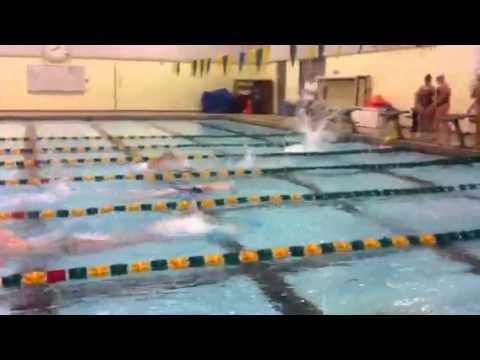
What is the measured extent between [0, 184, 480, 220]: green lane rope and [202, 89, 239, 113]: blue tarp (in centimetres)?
1232

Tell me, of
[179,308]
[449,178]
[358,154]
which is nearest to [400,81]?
[358,154]

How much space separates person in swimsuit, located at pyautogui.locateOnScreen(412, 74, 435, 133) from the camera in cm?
932

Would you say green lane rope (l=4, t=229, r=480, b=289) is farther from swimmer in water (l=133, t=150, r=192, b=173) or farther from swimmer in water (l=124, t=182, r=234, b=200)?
swimmer in water (l=133, t=150, r=192, b=173)

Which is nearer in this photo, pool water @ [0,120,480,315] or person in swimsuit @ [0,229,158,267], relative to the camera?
pool water @ [0,120,480,315]

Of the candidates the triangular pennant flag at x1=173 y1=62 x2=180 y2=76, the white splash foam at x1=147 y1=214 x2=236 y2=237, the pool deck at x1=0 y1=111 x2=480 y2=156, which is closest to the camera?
the white splash foam at x1=147 y1=214 x2=236 y2=237

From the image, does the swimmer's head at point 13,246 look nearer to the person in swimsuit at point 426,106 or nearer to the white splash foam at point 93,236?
the white splash foam at point 93,236

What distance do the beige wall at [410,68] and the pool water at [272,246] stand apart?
12.7 feet

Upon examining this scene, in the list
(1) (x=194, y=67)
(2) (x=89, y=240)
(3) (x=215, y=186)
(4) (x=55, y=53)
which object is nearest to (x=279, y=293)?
(2) (x=89, y=240)

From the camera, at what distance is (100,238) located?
11.8ft

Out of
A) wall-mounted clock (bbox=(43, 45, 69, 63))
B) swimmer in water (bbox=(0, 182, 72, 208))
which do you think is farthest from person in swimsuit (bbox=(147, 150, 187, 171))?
wall-mounted clock (bbox=(43, 45, 69, 63))

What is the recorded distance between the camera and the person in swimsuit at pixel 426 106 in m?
9.32

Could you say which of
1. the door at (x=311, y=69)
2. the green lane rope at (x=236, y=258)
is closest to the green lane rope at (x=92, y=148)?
the green lane rope at (x=236, y=258)

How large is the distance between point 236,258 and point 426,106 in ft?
23.8
